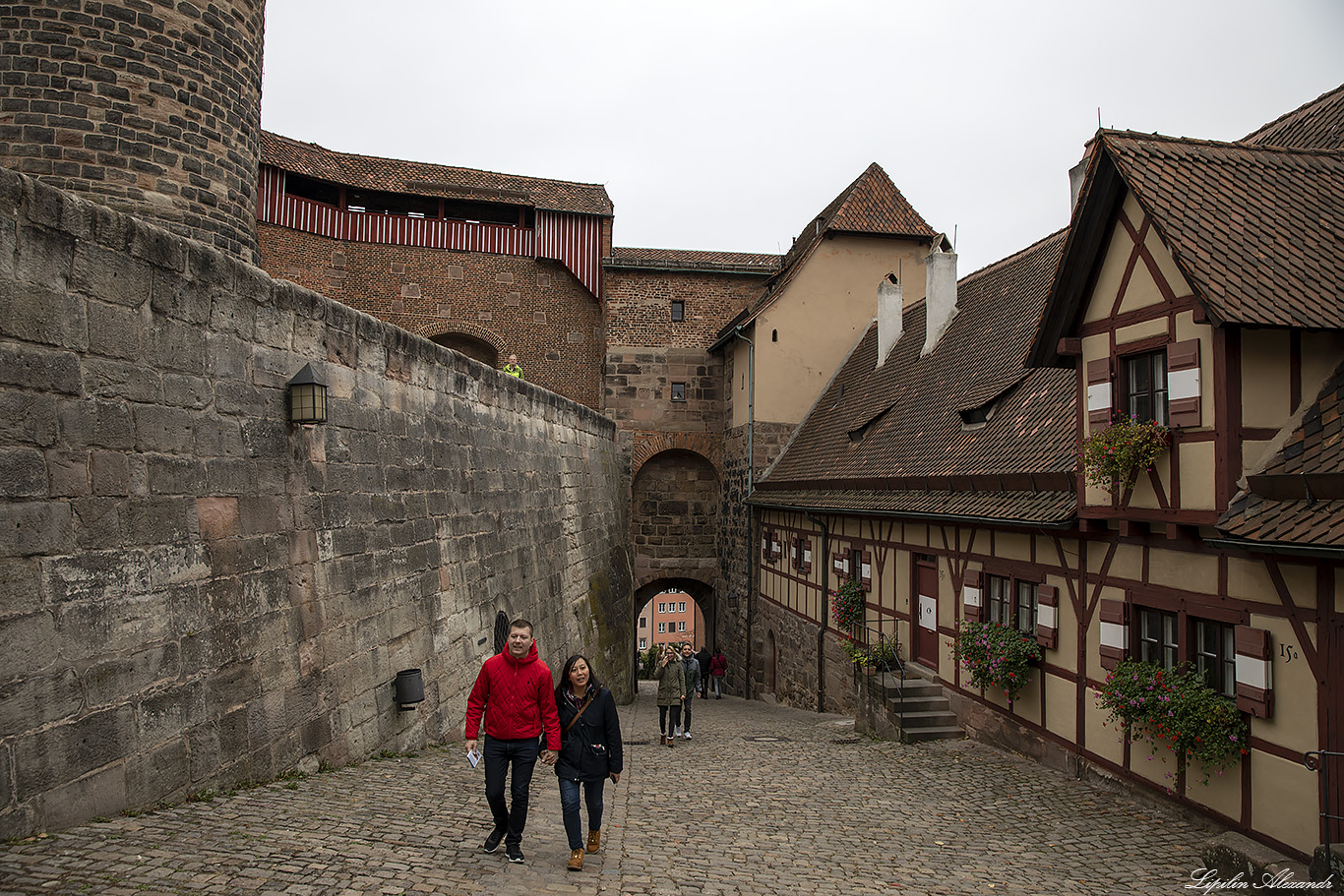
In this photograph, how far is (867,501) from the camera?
14.1 metres

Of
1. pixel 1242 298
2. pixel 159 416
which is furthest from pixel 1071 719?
pixel 159 416

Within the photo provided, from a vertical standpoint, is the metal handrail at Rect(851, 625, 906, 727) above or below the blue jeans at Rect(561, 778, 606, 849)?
below

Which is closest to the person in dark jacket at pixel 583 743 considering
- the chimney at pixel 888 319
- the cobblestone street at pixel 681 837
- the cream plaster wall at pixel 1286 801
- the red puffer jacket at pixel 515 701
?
the red puffer jacket at pixel 515 701

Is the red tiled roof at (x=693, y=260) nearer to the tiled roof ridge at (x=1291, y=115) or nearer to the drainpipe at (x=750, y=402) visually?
the drainpipe at (x=750, y=402)

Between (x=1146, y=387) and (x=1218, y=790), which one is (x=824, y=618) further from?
(x=1218, y=790)

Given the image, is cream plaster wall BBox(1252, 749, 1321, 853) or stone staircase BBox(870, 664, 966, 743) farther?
stone staircase BBox(870, 664, 966, 743)

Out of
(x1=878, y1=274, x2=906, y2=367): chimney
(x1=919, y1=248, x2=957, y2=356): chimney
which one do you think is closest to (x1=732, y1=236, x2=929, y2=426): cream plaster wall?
(x1=878, y1=274, x2=906, y2=367): chimney

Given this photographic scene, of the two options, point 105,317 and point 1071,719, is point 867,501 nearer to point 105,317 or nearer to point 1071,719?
point 1071,719

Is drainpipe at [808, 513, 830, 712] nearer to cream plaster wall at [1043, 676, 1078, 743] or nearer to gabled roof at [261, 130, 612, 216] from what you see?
cream plaster wall at [1043, 676, 1078, 743]

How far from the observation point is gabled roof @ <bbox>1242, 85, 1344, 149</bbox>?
9.39 metres

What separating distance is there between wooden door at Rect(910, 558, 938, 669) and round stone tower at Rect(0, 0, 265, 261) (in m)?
9.21

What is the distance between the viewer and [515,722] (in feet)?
17.3

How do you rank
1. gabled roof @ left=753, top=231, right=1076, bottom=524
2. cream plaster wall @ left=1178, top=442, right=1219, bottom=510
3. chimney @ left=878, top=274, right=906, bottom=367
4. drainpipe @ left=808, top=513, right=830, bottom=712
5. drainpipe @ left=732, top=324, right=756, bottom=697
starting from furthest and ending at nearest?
drainpipe @ left=732, top=324, right=756, bottom=697, chimney @ left=878, top=274, right=906, bottom=367, drainpipe @ left=808, top=513, right=830, bottom=712, gabled roof @ left=753, top=231, right=1076, bottom=524, cream plaster wall @ left=1178, top=442, right=1219, bottom=510

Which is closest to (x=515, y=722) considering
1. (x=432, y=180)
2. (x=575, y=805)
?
(x=575, y=805)
